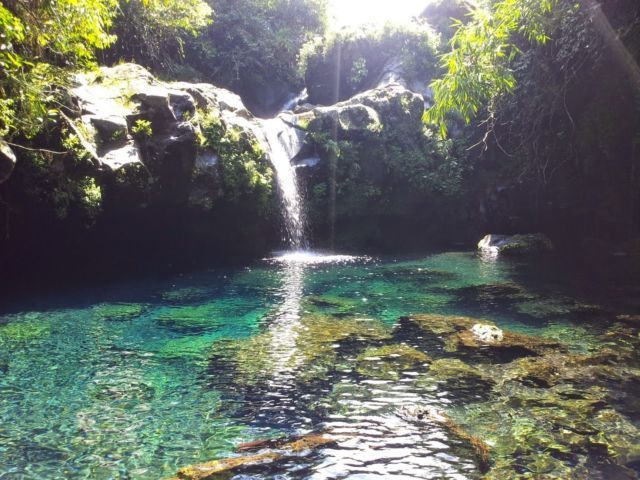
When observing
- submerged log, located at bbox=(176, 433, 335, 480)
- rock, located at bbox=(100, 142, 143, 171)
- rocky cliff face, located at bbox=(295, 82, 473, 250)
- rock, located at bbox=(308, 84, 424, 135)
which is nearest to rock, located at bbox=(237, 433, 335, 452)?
submerged log, located at bbox=(176, 433, 335, 480)

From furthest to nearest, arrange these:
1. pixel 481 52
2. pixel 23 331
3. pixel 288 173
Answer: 1. pixel 288 173
2. pixel 23 331
3. pixel 481 52

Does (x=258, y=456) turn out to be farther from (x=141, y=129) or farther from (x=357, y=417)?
(x=141, y=129)

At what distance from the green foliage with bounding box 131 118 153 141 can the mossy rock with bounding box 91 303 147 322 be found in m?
5.57

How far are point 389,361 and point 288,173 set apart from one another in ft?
46.8

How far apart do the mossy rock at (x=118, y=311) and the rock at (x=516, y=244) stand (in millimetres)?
14757

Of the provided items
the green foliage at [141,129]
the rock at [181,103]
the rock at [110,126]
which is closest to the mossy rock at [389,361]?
the rock at [110,126]

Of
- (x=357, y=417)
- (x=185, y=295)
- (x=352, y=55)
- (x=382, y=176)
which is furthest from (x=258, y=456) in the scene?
(x=352, y=55)

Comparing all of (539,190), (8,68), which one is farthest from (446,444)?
(539,190)

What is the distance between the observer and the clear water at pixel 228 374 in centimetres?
454

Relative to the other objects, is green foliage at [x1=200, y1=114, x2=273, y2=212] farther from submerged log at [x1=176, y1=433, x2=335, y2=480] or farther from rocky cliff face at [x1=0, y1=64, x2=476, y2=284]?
submerged log at [x1=176, y1=433, x2=335, y2=480]

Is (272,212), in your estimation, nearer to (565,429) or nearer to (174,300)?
(174,300)

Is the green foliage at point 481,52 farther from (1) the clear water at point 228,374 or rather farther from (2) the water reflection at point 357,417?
(2) the water reflection at point 357,417

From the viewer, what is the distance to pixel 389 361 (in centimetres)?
708

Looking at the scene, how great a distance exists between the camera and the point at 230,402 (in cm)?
580
